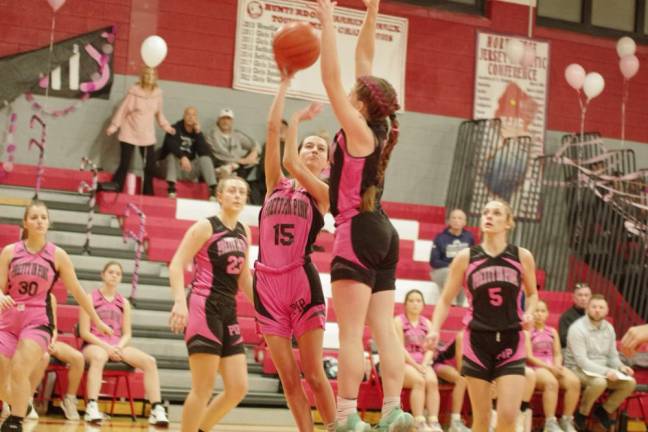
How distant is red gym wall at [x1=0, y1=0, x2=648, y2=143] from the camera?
12.4m

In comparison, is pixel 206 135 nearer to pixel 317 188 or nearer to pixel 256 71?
pixel 256 71

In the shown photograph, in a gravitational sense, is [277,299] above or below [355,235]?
below

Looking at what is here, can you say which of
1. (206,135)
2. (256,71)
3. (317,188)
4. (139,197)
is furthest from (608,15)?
(317,188)

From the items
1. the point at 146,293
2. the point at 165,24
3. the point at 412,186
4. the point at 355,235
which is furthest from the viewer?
the point at 412,186

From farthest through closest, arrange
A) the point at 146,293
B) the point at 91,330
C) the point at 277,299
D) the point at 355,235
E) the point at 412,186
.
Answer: the point at 412,186 → the point at 146,293 → the point at 91,330 → the point at 277,299 → the point at 355,235

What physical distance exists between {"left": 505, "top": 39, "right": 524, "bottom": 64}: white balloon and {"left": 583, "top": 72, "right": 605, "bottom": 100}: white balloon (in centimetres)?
99

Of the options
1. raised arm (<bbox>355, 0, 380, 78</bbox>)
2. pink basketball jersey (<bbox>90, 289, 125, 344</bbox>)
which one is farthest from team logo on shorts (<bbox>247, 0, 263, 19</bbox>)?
raised arm (<bbox>355, 0, 380, 78</bbox>)

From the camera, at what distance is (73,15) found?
12.5 metres

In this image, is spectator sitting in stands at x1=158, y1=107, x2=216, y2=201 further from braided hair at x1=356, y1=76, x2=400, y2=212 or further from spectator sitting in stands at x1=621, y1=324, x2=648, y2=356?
spectator sitting in stands at x1=621, y1=324, x2=648, y2=356

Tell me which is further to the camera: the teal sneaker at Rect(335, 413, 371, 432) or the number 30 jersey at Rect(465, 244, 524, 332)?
the number 30 jersey at Rect(465, 244, 524, 332)

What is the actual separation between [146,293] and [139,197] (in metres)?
1.68

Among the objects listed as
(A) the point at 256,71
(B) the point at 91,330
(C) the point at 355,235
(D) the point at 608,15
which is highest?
(D) the point at 608,15

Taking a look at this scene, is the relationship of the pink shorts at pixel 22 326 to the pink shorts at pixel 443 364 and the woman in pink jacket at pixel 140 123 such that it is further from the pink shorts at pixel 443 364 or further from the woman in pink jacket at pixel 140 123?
the woman in pink jacket at pixel 140 123

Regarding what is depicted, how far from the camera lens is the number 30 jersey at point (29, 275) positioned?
7.30 m
